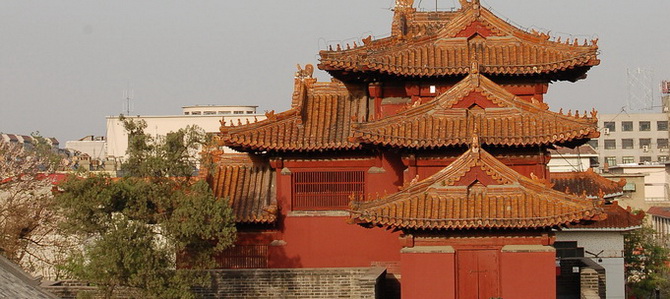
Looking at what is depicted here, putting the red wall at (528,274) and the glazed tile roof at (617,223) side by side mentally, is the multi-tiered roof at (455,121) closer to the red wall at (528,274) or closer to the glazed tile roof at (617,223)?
the red wall at (528,274)

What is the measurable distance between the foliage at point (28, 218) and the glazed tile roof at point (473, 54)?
12142mm

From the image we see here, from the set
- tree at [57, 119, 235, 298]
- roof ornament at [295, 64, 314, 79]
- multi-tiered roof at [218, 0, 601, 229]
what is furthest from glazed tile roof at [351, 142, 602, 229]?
roof ornament at [295, 64, 314, 79]

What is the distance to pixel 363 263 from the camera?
31.8 metres

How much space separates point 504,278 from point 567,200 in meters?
2.59

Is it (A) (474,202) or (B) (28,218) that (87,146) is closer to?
(B) (28,218)

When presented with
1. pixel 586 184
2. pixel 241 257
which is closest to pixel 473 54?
pixel 241 257

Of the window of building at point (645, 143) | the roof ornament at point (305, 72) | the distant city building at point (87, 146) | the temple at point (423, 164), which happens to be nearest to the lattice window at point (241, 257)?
the temple at point (423, 164)

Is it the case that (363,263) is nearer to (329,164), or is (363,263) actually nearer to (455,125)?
(329,164)

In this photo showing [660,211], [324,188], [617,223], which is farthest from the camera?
[660,211]

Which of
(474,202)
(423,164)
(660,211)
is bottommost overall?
(660,211)

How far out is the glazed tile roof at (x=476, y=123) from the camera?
27969mm

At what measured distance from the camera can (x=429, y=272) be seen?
26688mm

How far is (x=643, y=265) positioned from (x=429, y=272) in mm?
33191

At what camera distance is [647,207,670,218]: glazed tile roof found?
84.9 m
